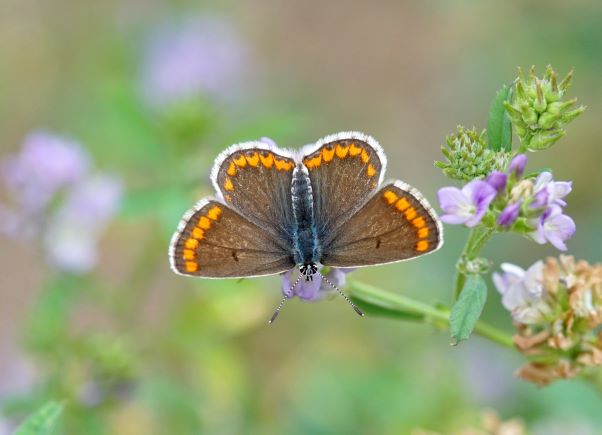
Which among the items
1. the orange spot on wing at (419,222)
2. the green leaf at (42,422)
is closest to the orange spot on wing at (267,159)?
the orange spot on wing at (419,222)

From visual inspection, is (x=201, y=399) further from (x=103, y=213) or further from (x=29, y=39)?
(x=29, y=39)

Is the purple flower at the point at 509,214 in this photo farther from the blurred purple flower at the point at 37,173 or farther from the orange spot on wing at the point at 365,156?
the blurred purple flower at the point at 37,173

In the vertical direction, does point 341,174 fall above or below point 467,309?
above

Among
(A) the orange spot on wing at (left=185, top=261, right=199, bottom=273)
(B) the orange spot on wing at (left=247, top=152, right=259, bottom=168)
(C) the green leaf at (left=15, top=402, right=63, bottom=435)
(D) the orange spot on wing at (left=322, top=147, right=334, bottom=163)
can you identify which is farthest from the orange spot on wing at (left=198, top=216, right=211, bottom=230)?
(C) the green leaf at (left=15, top=402, right=63, bottom=435)

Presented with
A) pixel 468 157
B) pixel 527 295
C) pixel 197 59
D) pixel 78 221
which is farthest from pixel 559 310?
pixel 197 59

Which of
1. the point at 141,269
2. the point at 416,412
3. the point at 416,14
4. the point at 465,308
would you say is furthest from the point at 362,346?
the point at 416,14

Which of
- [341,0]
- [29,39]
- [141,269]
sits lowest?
[141,269]

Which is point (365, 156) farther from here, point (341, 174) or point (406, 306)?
point (406, 306)
